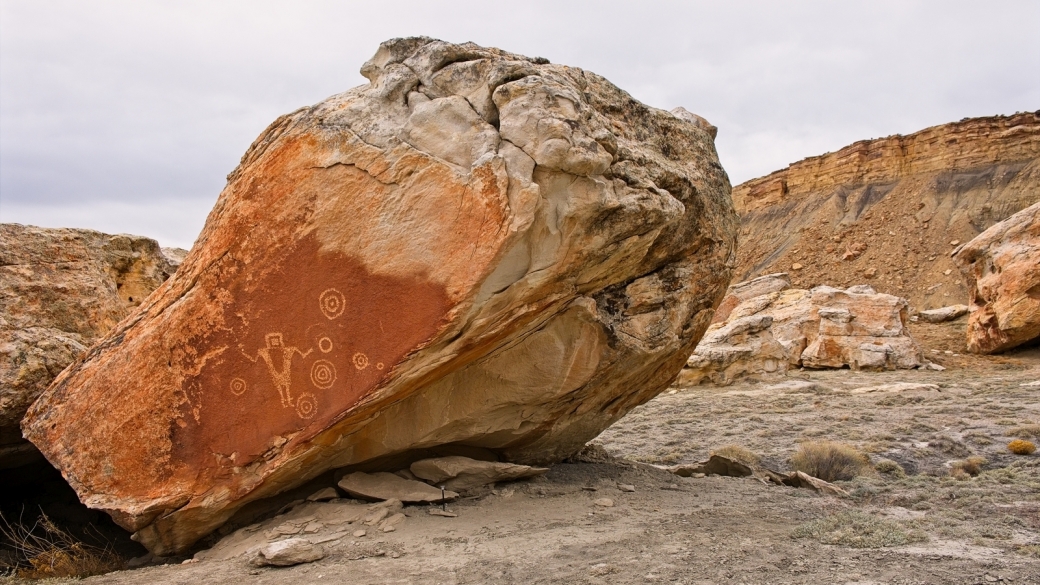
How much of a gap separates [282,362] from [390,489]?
1389 millimetres

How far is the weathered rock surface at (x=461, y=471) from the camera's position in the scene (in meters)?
5.61

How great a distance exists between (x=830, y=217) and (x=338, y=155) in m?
37.4

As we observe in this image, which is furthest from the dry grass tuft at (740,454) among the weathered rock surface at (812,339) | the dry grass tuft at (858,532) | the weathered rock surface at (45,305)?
the weathered rock surface at (812,339)

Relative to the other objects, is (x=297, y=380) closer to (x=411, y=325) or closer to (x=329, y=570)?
(x=411, y=325)

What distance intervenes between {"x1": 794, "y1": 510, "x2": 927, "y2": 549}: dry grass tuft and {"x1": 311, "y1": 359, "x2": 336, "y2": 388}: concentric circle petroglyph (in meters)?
3.20

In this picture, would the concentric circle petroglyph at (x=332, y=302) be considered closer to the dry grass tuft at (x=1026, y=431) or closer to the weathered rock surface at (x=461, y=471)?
the weathered rock surface at (x=461, y=471)

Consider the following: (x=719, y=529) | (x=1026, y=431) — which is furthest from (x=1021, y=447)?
(x=719, y=529)

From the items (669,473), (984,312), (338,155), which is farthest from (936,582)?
(984,312)

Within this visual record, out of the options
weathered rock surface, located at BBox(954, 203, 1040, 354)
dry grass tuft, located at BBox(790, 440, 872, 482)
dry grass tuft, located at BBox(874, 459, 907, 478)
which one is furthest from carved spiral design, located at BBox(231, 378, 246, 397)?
weathered rock surface, located at BBox(954, 203, 1040, 354)

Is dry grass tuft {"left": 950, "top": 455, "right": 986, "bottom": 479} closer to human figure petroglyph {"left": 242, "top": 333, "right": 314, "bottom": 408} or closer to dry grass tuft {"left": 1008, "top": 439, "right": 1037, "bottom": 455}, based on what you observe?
dry grass tuft {"left": 1008, "top": 439, "right": 1037, "bottom": 455}

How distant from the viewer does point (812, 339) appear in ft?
56.2

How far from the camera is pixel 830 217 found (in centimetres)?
3769

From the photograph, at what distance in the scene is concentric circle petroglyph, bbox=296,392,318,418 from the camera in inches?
181

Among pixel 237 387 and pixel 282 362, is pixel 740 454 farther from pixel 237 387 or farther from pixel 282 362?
pixel 237 387
